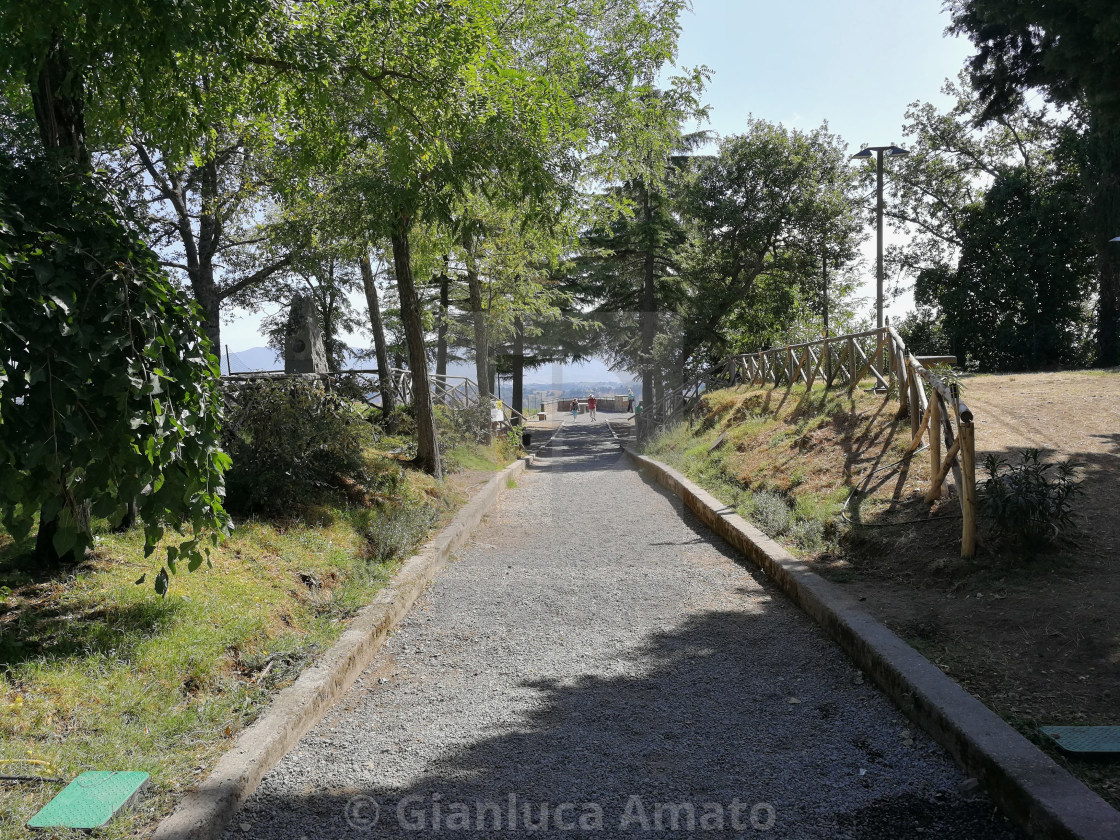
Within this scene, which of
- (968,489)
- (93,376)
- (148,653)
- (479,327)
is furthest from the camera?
(479,327)

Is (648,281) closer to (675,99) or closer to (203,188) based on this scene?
(675,99)

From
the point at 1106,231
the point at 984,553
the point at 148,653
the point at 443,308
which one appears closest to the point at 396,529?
the point at 148,653

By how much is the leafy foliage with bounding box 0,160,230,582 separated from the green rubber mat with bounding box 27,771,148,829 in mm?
850

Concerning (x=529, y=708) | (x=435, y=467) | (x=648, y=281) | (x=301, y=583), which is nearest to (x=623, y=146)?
(x=435, y=467)

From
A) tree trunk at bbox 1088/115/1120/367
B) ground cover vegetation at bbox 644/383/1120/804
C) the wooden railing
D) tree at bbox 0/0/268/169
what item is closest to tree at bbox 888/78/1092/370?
tree trunk at bbox 1088/115/1120/367

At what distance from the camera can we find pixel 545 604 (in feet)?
20.4

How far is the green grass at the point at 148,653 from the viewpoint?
3.14 metres

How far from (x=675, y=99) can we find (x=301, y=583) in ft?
40.2

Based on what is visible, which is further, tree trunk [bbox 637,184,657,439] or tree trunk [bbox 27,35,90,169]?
tree trunk [bbox 637,184,657,439]

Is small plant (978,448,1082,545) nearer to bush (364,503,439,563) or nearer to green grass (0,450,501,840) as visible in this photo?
green grass (0,450,501,840)

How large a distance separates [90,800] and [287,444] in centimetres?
452

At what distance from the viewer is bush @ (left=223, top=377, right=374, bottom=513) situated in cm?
681

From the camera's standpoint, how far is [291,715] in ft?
12.3

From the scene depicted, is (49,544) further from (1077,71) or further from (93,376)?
(1077,71)
